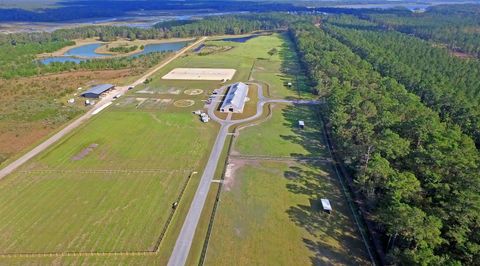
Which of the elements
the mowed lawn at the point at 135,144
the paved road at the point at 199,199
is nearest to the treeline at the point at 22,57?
the mowed lawn at the point at 135,144

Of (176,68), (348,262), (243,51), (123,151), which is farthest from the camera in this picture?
(243,51)

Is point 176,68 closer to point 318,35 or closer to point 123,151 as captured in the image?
point 123,151

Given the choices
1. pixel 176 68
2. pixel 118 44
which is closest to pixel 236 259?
pixel 176 68

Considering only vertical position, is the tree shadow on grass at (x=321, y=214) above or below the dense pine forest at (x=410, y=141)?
below

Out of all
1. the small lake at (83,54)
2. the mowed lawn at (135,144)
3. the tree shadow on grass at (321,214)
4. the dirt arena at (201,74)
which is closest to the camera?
the tree shadow on grass at (321,214)

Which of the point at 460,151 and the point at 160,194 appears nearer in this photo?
the point at 460,151

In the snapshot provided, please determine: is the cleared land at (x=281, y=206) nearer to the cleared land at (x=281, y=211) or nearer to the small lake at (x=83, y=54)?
the cleared land at (x=281, y=211)

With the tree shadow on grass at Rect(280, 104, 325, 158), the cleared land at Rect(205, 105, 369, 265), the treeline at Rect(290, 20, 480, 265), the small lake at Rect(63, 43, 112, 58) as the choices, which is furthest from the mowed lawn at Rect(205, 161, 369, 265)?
the small lake at Rect(63, 43, 112, 58)
